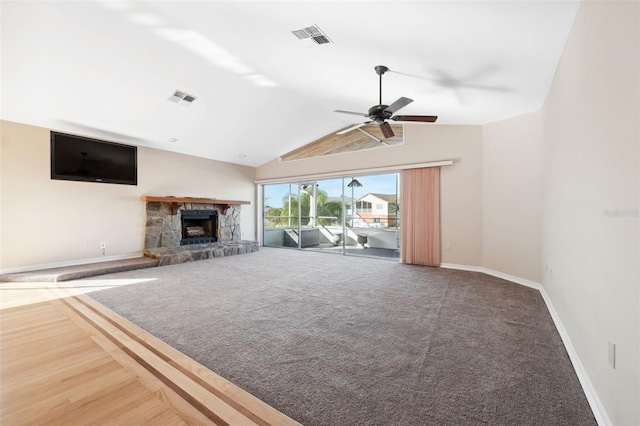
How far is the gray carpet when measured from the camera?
1.54 meters

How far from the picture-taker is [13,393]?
1.60 m

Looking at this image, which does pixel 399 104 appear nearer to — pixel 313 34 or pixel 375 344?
pixel 313 34

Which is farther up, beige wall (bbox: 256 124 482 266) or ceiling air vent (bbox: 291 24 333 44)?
ceiling air vent (bbox: 291 24 333 44)

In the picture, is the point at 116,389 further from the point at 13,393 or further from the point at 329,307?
the point at 329,307

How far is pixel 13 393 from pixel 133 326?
0.95 metres

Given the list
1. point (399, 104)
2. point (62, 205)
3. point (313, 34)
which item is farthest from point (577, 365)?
point (62, 205)

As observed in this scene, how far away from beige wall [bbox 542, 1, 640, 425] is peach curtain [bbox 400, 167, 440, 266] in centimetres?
291

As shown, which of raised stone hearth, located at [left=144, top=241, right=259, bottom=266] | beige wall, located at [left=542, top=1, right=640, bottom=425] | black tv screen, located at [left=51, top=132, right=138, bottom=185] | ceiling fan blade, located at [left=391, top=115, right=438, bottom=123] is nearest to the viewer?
beige wall, located at [left=542, top=1, right=640, bottom=425]

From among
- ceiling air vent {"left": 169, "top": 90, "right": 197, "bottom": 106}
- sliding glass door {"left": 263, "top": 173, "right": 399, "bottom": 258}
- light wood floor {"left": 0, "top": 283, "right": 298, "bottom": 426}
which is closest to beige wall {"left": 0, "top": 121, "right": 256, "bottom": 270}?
ceiling air vent {"left": 169, "top": 90, "right": 197, "bottom": 106}

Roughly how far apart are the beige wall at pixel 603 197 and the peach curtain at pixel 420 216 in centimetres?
291

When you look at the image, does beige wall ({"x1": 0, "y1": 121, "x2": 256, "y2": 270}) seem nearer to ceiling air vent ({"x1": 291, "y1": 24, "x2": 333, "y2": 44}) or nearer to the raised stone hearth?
the raised stone hearth

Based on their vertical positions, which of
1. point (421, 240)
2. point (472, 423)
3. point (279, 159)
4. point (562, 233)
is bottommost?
point (472, 423)

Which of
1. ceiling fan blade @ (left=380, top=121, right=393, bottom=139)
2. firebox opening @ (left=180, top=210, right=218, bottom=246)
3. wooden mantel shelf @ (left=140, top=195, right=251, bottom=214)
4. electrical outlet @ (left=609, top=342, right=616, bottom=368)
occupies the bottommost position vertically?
electrical outlet @ (left=609, top=342, right=616, bottom=368)

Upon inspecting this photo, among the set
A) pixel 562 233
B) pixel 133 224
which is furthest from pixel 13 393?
pixel 133 224
